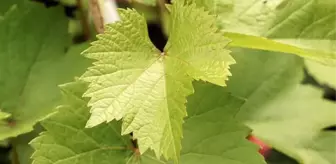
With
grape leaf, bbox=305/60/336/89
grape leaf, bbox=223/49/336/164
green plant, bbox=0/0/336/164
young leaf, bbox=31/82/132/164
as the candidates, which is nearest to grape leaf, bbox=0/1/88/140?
green plant, bbox=0/0/336/164

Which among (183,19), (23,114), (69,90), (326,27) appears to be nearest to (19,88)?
(23,114)

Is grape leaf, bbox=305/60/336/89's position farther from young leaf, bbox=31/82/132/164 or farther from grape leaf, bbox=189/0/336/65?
young leaf, bbox=31/82/132/164

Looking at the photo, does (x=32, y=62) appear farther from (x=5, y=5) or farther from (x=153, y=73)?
(x=153, y=73)

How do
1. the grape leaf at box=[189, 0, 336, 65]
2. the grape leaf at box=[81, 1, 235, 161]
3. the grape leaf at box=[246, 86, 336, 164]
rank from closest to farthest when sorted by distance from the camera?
the grape leaf at box=[81, 1, 235, 161]
the grape leaf at box=[189, 0, 336, 65]
the grape leaf at box=[246, 86, 336, 164]

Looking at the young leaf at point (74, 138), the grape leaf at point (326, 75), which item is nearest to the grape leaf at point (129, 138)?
the young leaf at point (74, 138)

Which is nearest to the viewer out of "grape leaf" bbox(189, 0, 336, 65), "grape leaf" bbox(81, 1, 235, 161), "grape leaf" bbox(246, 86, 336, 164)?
"grape leaf" bbox(81, 1, 235, 161)

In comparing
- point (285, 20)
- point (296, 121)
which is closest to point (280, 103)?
point (296, 121)

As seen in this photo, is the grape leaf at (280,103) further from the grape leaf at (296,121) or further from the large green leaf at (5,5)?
the large green leaf at (5,5)

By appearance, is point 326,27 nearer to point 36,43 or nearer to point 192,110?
point 192,110

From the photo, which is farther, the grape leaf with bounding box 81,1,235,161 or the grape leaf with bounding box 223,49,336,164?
the grape leaf with bounding box 223,49,336,164
